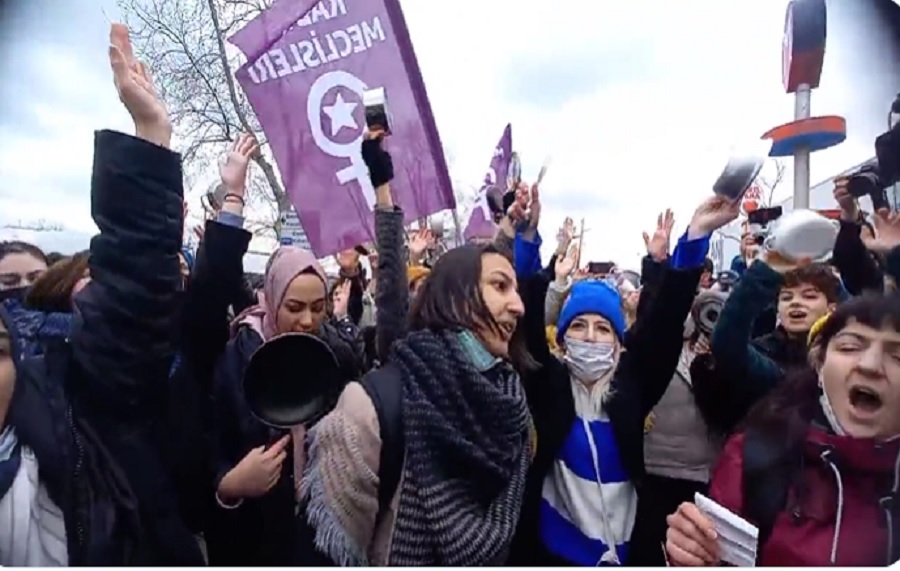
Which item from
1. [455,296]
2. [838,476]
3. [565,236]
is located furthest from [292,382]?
[565,236]

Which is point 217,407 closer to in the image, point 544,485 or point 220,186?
point 220,186

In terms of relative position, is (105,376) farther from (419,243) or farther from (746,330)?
(419,243)

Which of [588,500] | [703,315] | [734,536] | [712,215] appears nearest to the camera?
[734,536]

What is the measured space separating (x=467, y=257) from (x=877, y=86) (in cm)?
97

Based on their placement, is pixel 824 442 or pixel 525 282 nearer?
pixel 824 442

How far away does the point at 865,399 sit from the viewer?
1.46m

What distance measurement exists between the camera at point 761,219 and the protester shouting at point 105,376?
1.43 m

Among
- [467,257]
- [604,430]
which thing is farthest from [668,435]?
[467,257]

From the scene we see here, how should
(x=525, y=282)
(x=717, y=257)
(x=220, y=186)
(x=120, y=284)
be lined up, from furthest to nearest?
1. (x=717, y=257)
2. (x=525, y=282)
3. (x=220, y=186)
4. (x=120, y=284)

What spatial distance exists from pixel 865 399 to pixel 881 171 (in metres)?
0.58

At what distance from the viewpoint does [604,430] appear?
6.60 feet

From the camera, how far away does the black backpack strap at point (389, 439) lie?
1.57m

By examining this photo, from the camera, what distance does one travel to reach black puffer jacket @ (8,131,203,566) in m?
1.45

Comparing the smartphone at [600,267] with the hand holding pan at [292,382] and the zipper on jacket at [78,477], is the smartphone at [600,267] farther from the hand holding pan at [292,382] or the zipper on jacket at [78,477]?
the zipper on jacket at [78,477]
